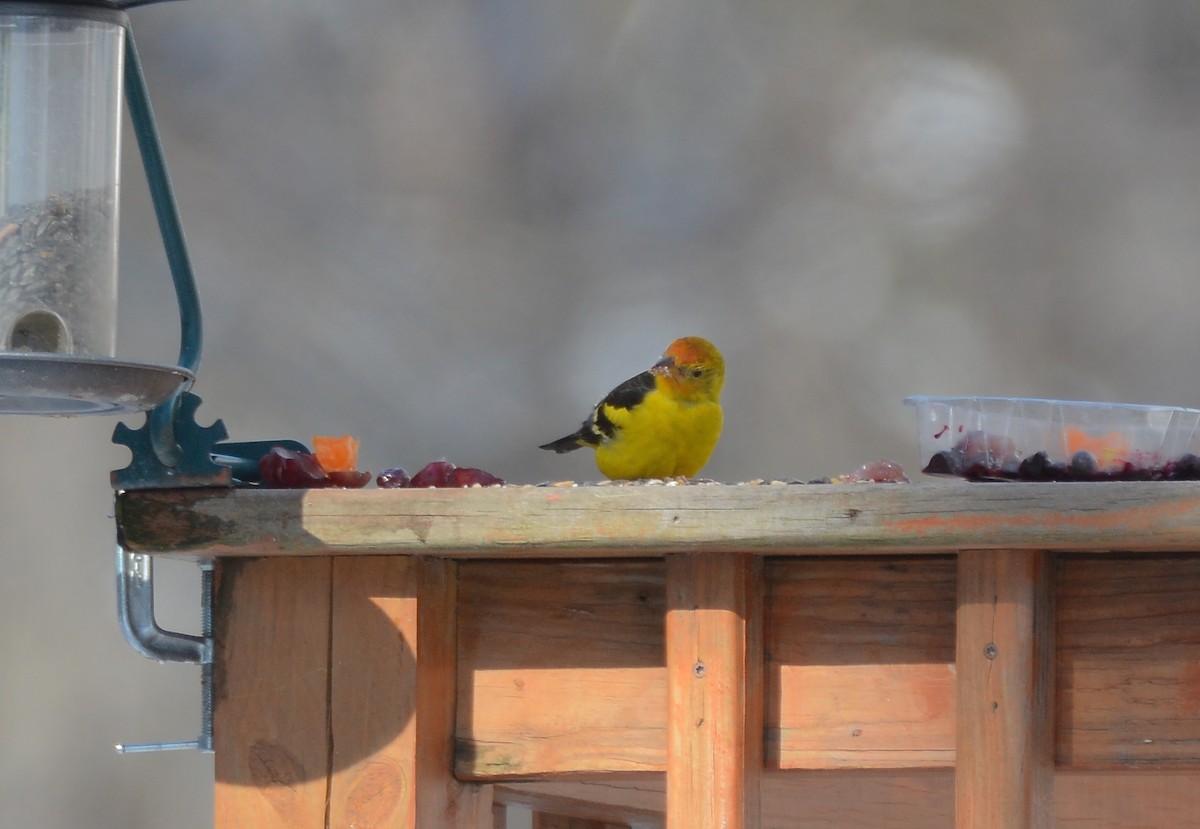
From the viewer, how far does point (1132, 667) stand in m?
1.35

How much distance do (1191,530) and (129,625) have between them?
0.88m

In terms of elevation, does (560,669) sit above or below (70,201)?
below

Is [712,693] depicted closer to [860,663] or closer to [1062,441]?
[860,663]

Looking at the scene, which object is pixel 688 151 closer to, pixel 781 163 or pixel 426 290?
pixel 781 163

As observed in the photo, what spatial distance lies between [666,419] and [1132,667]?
4.71 feet

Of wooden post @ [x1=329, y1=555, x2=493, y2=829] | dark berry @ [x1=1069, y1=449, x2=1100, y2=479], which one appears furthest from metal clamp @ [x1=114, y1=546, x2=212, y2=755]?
dark berry @ [x1=1069, y1=449, x2=1100, y2=479]

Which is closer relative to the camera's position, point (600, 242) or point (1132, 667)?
point (1132, 667)

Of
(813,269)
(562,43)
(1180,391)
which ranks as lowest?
(1180,391)

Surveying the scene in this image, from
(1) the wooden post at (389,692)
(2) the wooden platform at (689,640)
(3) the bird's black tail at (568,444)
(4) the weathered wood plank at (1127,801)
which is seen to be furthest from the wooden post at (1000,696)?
(3) the bird's black tail at (568,444)

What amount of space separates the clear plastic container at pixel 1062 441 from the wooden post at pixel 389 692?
1.61 ft

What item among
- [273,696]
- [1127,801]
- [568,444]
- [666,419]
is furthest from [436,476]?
[568,444]

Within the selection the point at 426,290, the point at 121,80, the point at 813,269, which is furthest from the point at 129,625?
the point at 813,269

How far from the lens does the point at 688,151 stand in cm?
508

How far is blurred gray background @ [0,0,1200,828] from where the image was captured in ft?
14.0
